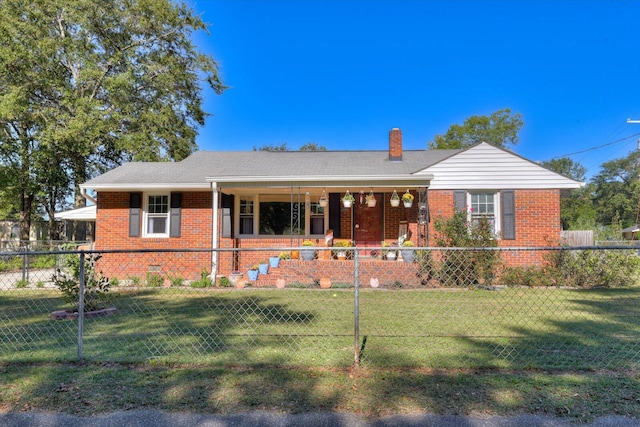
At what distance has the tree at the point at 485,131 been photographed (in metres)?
36.0

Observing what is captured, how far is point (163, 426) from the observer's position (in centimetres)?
278

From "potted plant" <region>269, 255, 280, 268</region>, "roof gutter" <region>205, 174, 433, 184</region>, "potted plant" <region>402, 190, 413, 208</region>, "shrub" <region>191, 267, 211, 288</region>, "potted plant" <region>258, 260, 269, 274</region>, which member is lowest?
"shrub" <region>191, 267, 211, 288</region>

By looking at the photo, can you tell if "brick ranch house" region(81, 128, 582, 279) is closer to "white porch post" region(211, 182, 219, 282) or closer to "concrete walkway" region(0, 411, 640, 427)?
"white porch post" region(211, 182, 219, 282)

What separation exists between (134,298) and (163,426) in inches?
246

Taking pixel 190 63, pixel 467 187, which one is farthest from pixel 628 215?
pixel 190 63

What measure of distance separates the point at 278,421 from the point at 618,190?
65103 millimetres

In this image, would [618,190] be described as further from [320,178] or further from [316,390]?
[316,390]

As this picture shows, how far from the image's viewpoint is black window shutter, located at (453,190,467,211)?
11008mm

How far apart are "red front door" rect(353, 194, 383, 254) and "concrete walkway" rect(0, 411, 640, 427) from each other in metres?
9.89

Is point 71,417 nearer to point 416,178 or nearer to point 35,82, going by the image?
point 416,178

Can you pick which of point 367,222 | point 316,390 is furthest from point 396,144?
point 316,390

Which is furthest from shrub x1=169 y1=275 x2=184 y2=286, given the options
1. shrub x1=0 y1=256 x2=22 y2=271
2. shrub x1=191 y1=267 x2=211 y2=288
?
shrub x1=0 y1=256 x2=22 y2=271

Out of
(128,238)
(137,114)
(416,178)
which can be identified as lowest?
(128,238)

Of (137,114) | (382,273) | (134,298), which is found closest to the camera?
(134,298)
